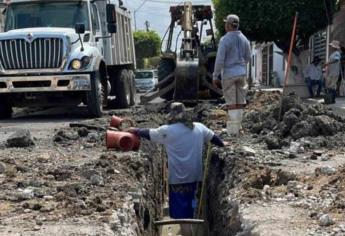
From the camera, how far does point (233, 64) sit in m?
9.63

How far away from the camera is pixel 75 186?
6.30 metres

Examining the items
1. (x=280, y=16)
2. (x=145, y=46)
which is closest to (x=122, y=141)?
(x=280, y=16)

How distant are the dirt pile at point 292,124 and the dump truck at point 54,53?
13.9 ft

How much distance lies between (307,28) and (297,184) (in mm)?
15252

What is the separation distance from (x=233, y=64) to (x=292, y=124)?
1.26 m

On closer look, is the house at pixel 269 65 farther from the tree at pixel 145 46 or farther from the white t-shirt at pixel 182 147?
the white t-shirt at pixel 182 147

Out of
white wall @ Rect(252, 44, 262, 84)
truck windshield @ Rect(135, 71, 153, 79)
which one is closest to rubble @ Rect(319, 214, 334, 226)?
truck windshield @ Rect(135, 71, 153, 79)

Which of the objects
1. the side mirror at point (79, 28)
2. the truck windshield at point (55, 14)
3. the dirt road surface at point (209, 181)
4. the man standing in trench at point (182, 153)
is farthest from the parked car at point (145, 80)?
the man standing in trench at point (182, 153)

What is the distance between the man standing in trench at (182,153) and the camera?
25.4ft

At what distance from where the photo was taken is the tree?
2493 inches

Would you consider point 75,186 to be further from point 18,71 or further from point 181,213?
point 18,71

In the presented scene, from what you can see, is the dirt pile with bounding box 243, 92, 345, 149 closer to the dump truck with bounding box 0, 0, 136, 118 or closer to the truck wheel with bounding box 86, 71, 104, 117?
the truck wheel with bounding box 86, 71, 104, 117

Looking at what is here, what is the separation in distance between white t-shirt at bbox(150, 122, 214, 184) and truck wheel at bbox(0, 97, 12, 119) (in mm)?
7804

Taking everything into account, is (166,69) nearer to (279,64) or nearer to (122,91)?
(122,91)
